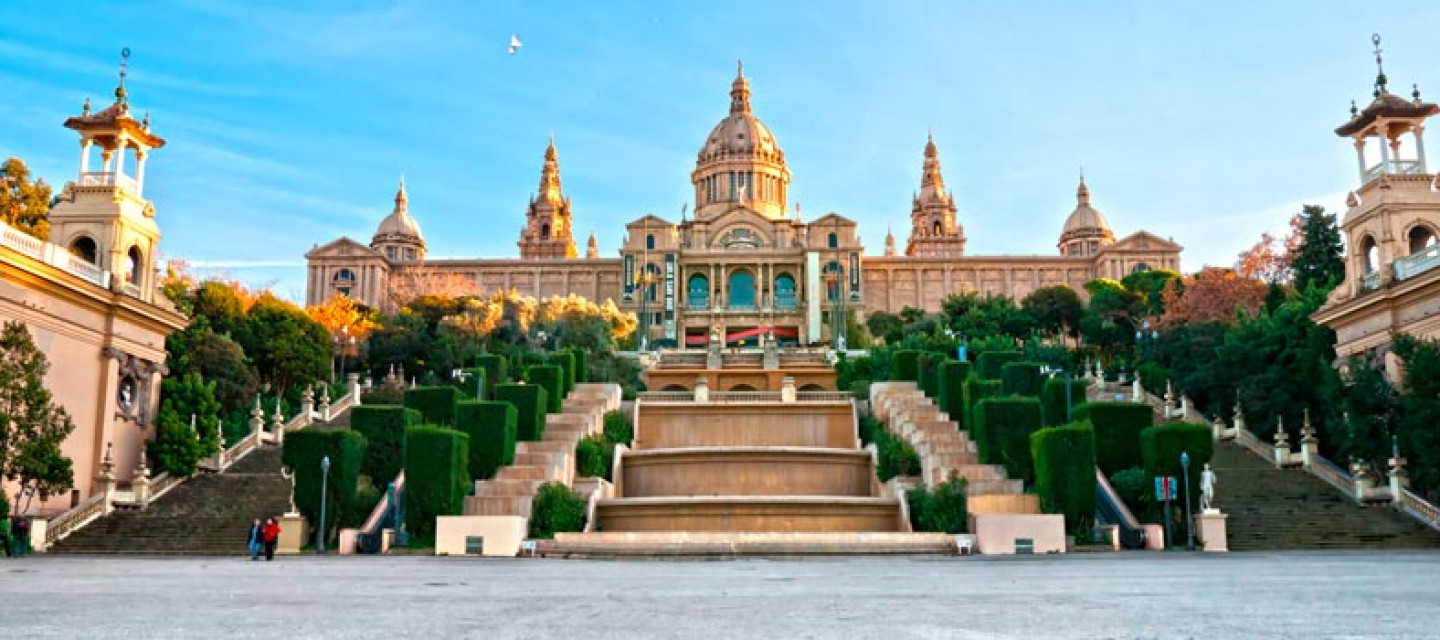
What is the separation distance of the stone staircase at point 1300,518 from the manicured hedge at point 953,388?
26.4 feet

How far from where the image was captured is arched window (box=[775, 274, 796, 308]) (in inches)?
4309

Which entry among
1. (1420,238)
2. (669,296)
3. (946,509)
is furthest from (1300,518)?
(669,296)

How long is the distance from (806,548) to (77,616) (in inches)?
635

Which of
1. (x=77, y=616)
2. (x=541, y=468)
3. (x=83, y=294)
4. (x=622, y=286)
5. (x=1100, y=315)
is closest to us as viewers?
(x=77, y=616)

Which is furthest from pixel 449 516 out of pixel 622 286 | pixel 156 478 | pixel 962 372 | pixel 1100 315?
pixel 622 286

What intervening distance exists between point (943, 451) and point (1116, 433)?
4.83 meters

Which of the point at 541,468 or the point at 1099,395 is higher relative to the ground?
the point at 1099,395

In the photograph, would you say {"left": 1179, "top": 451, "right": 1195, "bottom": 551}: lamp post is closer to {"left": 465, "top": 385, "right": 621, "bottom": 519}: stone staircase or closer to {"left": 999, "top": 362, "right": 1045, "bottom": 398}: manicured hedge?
{"left": 999, "top": 362, "right": 1045, "bottom": 398}: manicured hedge

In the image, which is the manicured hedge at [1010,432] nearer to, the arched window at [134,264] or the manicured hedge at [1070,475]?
the manicured hedge at [1070,475]

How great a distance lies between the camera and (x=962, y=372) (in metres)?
39.6

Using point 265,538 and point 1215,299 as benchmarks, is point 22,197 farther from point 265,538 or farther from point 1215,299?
point 1215,299

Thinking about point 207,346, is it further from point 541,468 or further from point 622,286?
point 622,286

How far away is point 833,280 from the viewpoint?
11012 centimetres

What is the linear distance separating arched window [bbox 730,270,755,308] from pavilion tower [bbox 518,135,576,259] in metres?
28.4
